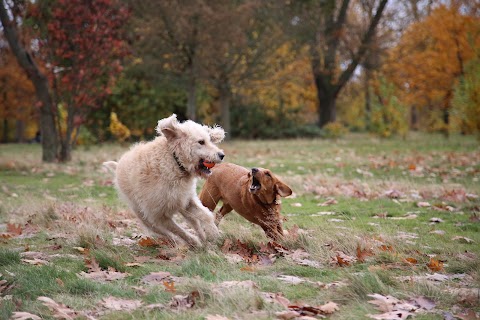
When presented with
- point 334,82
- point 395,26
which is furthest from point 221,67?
point 395,26

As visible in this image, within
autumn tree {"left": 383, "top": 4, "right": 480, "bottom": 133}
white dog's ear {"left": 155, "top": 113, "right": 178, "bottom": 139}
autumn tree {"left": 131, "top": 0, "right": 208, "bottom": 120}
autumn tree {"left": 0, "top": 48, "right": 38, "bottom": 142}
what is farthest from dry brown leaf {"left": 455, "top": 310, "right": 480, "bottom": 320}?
autumn tree {"left": 0, "top": 48, "right": 38, "bottom": 142}

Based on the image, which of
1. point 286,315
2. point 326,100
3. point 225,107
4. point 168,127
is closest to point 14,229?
point 168,127

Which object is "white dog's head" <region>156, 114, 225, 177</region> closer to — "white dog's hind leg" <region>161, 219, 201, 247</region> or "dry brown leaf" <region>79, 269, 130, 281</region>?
"white dog's hind leg" <region>161, 219, 201, 247</region>

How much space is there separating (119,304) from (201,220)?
226cm

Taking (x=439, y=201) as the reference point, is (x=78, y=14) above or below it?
above

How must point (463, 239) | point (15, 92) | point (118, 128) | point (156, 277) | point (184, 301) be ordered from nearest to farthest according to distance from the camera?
point (184, 301), point (156, 277), point (463, 239), point (118, 128), point (15, 92)

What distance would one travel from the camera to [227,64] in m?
24.8

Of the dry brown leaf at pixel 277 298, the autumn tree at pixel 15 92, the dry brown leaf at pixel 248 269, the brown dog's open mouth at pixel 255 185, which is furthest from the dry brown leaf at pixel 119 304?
the autumn tree at pixel 15 92

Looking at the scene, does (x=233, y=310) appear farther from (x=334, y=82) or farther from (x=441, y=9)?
(x=334, y=82)

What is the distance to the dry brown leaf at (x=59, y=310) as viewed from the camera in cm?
362

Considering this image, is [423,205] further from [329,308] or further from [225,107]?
[225,107]

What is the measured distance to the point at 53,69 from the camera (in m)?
15.7

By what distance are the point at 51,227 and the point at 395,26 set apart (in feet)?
93.2

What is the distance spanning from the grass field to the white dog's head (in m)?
0.82
